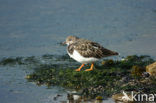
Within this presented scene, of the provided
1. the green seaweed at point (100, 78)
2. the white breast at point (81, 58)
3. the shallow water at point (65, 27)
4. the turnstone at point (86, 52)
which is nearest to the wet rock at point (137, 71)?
the green seaweed at point (100, 78)

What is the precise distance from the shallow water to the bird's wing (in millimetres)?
1434

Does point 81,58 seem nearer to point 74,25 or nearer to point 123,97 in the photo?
point 123,97

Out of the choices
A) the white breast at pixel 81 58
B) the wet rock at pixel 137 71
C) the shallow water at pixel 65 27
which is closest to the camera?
the wet rock at pixel 137 71

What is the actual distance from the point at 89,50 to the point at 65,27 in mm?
3805

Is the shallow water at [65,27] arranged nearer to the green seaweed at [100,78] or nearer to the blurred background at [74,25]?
the blurred background at [74,25]

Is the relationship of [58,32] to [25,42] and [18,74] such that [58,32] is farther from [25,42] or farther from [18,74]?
[18,74]

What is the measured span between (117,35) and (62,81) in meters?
4.47

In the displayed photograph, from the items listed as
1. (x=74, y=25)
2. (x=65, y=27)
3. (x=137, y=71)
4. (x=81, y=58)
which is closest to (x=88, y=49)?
(x=81, y=58)

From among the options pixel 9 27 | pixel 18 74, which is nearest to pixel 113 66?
pixel 18 74

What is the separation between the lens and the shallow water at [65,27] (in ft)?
38.4

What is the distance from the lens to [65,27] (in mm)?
13711

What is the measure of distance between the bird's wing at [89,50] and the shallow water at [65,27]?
56.5 inches

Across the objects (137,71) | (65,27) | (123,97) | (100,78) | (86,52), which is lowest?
(123,97)

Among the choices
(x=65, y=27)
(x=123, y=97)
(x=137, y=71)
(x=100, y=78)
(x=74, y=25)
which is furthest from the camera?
(x=74, y=25)
